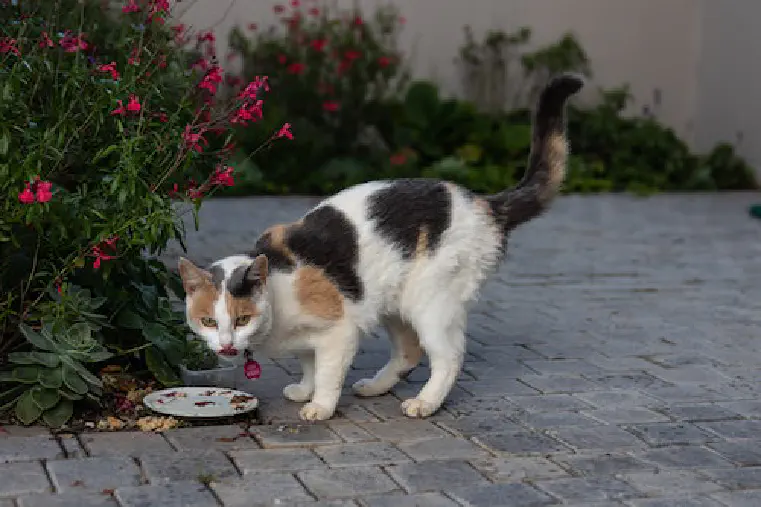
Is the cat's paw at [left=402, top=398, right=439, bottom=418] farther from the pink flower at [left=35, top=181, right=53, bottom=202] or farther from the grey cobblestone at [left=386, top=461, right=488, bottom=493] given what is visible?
the pink flower at [left=35, top=181, right=53, bottom=202]

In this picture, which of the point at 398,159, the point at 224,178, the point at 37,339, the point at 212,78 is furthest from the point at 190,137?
the point at 398,159

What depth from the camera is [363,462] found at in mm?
3904

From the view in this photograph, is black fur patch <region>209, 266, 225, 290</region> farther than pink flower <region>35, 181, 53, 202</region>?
Yes

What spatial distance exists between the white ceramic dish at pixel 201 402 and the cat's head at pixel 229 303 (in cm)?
29

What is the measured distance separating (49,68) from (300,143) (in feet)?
19.3

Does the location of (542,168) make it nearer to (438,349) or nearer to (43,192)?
(438,349)

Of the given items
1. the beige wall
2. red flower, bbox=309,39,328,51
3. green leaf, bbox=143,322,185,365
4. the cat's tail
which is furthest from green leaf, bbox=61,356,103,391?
the beige wall

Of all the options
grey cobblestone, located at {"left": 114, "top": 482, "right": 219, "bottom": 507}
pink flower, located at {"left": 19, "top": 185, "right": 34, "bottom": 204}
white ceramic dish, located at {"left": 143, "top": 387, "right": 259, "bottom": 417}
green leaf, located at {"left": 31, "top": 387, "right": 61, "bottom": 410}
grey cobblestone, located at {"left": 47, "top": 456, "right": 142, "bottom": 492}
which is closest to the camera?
grey cobblestone, located at {"left": 114, "top": 482, "right": 219, "bottom": 507}

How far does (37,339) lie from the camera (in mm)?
4172

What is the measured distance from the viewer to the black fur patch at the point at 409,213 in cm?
441

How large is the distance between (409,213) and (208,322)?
35.1 inches

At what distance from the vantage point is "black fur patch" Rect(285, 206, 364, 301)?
4328 millimetres

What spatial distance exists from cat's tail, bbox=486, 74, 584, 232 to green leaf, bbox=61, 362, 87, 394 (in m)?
1.67

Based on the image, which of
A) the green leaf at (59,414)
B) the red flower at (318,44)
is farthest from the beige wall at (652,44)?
the green leaf at (59,414)
